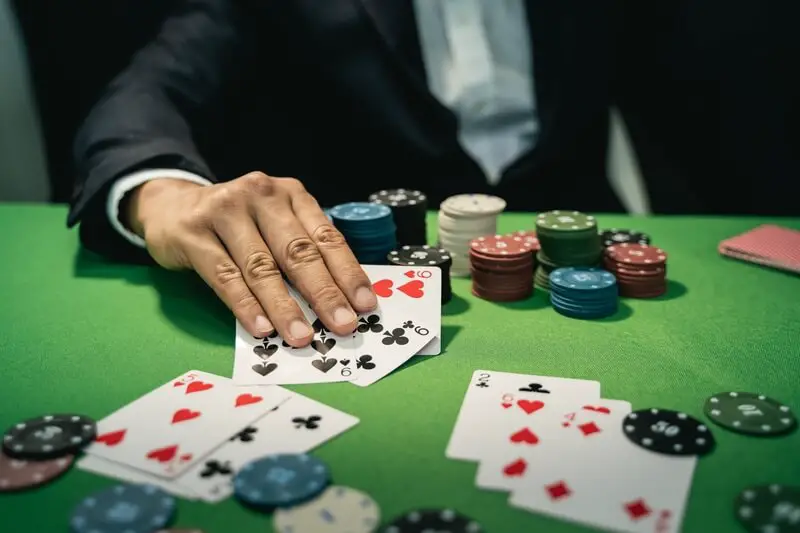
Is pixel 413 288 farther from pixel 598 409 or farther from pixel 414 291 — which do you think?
pixel 598 409

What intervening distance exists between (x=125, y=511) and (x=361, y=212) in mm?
822

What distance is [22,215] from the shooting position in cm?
222

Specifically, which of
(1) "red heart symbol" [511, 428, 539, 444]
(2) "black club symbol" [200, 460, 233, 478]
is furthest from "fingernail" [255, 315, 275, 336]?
(1) "red heart symbol" [511, 428, 539, 444]

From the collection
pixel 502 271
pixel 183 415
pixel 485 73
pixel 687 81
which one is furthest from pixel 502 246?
pixel 687 81

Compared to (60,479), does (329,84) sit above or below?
above

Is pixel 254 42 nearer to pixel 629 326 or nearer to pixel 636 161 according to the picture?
pixel 636 161

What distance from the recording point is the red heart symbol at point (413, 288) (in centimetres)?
150

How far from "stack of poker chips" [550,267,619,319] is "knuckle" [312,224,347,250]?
1.30 feet

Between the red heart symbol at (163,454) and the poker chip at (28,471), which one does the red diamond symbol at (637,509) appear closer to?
the red heart symbol at (163,454)

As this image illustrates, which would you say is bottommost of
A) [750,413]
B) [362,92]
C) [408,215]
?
[750,413]

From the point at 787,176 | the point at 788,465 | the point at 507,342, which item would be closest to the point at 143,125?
the point at 507,342

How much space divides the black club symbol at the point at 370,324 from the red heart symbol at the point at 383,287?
0.05 m

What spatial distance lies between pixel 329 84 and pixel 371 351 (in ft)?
4.31

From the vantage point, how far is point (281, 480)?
1048 mm
